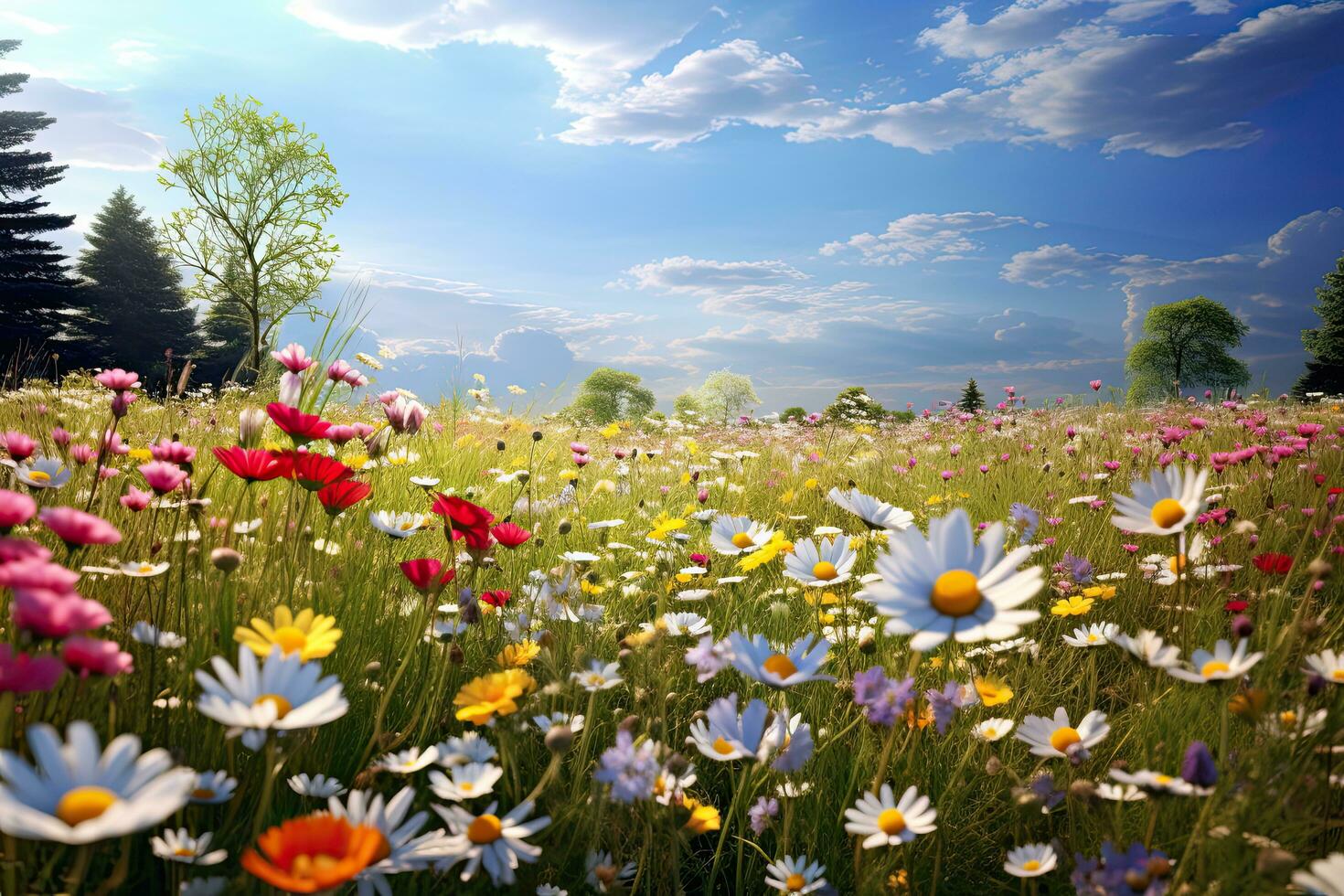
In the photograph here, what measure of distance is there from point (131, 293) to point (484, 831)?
41.7 metres

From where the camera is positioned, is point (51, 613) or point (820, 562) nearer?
point (51, 613)

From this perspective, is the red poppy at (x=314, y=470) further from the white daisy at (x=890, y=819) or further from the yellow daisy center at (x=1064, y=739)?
the yellow daisy center at (x=1064, y=739)

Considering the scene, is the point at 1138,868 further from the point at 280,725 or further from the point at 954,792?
the point at 280,725

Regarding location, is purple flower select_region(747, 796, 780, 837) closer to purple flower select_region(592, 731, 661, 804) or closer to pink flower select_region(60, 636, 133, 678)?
purple flower select_region(592, 731, 661, 804)

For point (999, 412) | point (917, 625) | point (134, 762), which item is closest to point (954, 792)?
point (917, 625)

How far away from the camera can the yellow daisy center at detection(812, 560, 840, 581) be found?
1.34 metres

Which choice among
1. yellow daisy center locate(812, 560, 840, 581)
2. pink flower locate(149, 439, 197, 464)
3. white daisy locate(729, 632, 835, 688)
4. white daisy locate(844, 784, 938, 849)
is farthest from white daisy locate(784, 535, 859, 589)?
pink flower locate(149, 439, 197, 464)

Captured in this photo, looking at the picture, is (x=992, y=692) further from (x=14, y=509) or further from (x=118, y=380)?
(x=118, y=380)

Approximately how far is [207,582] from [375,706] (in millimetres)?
507

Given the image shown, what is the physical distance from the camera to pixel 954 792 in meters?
1.47

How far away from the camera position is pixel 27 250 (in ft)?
96.5

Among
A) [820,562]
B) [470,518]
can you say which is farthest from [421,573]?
[820,562]

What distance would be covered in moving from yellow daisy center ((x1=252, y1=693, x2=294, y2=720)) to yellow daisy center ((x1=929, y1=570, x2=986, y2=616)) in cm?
79

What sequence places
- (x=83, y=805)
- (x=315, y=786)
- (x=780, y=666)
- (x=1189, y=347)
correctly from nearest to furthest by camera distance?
(x=83, y=805) → (x=780, y=666) → (x=315, y=786) → (x=1189, y=347)
